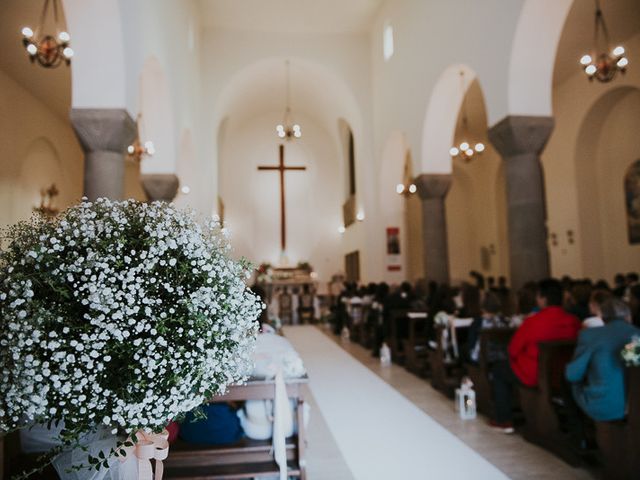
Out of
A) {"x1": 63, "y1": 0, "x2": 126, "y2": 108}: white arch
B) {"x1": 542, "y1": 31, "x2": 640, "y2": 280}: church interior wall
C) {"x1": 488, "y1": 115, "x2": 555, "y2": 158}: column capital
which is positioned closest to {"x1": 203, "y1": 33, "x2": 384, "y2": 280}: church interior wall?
{"x1": 542, "y1": 31, "x2": 640, "y2": 280}: church interior wall

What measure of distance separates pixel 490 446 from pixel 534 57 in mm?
5770

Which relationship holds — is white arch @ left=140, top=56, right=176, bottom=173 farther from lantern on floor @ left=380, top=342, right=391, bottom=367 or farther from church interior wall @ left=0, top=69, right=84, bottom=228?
lantern on floor @ left=380, top=342, right=391, bottom=367

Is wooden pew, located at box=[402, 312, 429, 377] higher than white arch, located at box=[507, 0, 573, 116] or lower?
lower

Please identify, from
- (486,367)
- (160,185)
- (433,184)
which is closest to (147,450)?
(486,367)

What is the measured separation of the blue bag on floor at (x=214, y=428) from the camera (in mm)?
3637

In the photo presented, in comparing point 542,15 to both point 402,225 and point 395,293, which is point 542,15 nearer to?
point 395,293

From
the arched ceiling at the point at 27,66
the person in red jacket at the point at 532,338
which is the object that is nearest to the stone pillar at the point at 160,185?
the arched ceiling at the point at 27,66

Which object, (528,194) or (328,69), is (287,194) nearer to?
(328,69)

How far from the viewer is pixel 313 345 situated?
12445 mm

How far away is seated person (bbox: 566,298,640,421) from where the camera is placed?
3779mm

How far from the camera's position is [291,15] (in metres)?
15.8

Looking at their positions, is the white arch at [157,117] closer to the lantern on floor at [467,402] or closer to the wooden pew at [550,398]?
the lantern on floor at [467,402]

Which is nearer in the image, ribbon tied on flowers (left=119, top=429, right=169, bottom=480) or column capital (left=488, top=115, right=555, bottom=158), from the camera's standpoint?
ribbon tied on flowers (left=119, top=429, right=169, bottom=480)

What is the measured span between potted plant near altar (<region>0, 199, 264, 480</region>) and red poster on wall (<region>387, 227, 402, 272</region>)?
46.9ft
